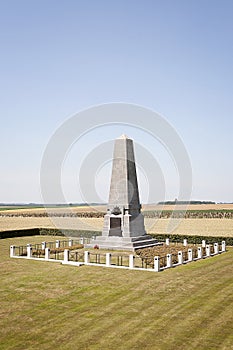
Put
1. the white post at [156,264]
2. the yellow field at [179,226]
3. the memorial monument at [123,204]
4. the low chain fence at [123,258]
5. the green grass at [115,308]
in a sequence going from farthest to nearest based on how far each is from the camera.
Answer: the yellow field at [179,226] → the memorial monument at [123,204] → the low chain fence at [123,258] → the white post at [156,264] → the green grass at [115,308]

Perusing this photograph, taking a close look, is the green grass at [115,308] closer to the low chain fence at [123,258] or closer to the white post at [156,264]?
the white post at [156,264]

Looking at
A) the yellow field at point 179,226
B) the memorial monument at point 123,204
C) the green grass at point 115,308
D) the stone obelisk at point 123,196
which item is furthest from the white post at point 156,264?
the yellow field at point 179,226

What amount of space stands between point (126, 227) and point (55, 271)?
446 inches

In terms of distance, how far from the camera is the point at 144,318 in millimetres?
16219

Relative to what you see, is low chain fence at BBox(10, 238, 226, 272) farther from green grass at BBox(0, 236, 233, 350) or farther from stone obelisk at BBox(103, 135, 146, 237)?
stone obelisk at BBox(103, 135, 146, 237)

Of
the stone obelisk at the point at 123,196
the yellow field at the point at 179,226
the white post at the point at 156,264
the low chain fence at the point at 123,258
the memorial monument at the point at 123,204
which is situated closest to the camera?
the white post at the point at 156,264

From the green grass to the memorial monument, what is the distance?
971cm

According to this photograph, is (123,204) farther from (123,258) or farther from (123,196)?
(123,258)

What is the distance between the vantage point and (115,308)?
1764 centimetres

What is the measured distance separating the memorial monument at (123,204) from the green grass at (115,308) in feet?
31.8

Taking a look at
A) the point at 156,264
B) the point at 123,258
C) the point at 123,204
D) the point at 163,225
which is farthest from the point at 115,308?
the point at 163,225

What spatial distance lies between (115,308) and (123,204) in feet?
64.0

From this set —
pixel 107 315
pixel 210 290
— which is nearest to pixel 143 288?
pixel 210 290

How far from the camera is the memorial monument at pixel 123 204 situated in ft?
120
